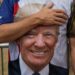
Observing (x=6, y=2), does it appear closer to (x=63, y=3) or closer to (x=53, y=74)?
(x=63, y=3)

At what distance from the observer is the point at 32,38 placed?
4.54 ft

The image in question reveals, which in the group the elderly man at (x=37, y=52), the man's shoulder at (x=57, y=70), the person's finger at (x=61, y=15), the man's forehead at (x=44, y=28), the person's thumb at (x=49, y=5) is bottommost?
the man's shoulder at (x=57, y=70)

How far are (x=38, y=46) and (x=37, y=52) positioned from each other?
37 millimetres

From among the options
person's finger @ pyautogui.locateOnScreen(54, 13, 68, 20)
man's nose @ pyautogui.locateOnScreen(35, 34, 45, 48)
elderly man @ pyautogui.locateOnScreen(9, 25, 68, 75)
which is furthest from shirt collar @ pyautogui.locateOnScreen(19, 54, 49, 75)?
person's finger @ pyautogui.locateOnScreen(54, 13, 68, 20)

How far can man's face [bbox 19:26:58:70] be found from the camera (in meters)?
1.38

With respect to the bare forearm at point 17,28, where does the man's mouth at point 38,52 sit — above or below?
below

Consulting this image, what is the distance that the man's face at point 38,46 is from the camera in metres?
1.38

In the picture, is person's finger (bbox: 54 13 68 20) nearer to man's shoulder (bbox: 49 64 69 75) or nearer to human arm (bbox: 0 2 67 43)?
human arm (bbox: 0 2 67 43)

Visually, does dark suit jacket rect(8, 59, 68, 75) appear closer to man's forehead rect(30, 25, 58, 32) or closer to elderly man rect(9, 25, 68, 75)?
elderly man rect(9, 25, 68, 75)

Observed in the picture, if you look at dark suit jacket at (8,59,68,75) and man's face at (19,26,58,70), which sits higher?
man's face at (19,26,58,70)

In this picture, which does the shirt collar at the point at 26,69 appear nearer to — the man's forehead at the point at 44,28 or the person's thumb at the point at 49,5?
the man's forehead at the point at 44,28

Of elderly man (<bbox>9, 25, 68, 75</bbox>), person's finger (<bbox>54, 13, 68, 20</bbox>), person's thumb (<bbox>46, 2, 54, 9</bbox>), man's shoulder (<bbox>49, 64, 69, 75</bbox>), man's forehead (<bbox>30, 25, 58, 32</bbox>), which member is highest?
person's thumb (<bbox>46, 2, 54, 9</bbox>)

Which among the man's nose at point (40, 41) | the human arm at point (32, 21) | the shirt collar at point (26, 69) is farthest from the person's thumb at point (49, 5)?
the shirt collar at point (26, 69)

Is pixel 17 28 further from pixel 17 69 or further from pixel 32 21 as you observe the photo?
pixel 17 69
